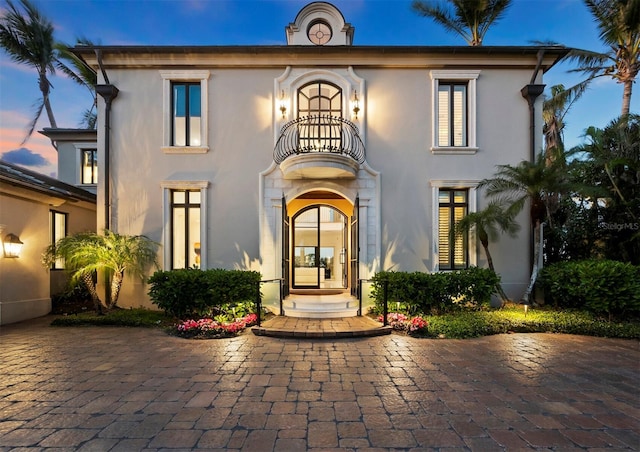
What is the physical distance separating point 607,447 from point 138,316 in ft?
26.8

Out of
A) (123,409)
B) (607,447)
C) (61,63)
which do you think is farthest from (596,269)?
(61,63)

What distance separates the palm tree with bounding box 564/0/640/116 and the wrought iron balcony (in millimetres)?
8790

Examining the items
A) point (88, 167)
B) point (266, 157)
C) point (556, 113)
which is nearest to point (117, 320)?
point (266, 157)

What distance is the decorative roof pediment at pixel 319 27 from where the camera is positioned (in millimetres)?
8820

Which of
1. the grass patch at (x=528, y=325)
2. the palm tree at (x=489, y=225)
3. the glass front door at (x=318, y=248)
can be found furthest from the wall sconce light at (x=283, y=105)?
the grass patch at (x=528, y=325)

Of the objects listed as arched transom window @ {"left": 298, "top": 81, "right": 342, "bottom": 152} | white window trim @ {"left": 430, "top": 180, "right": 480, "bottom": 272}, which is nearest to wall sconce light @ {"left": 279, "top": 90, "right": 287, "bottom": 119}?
arched transom window @ {"left": 298, "top": 81, "right": 342, "bottom": 152}

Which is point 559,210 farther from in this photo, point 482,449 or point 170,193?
point 170,193

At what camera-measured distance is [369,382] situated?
3.97 meters

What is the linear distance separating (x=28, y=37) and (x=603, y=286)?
22.8m

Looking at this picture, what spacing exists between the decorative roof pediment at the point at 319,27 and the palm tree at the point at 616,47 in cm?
867

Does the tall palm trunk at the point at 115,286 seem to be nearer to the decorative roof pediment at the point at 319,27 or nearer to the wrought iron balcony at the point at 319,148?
the wrought iron balcony at the point at 319,148

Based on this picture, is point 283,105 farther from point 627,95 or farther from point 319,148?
point 627,95

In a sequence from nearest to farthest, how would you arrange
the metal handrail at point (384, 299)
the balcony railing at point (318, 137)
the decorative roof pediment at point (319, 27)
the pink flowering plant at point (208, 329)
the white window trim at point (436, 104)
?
the pink flowering plant at point (208, 329), the metal handrail at point (384, 299), the balcony railing at point (318, 137), the white window trim at point (436, 104), the decorative roof pediment at point (319, 27)

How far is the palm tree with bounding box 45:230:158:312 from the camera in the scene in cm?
715
